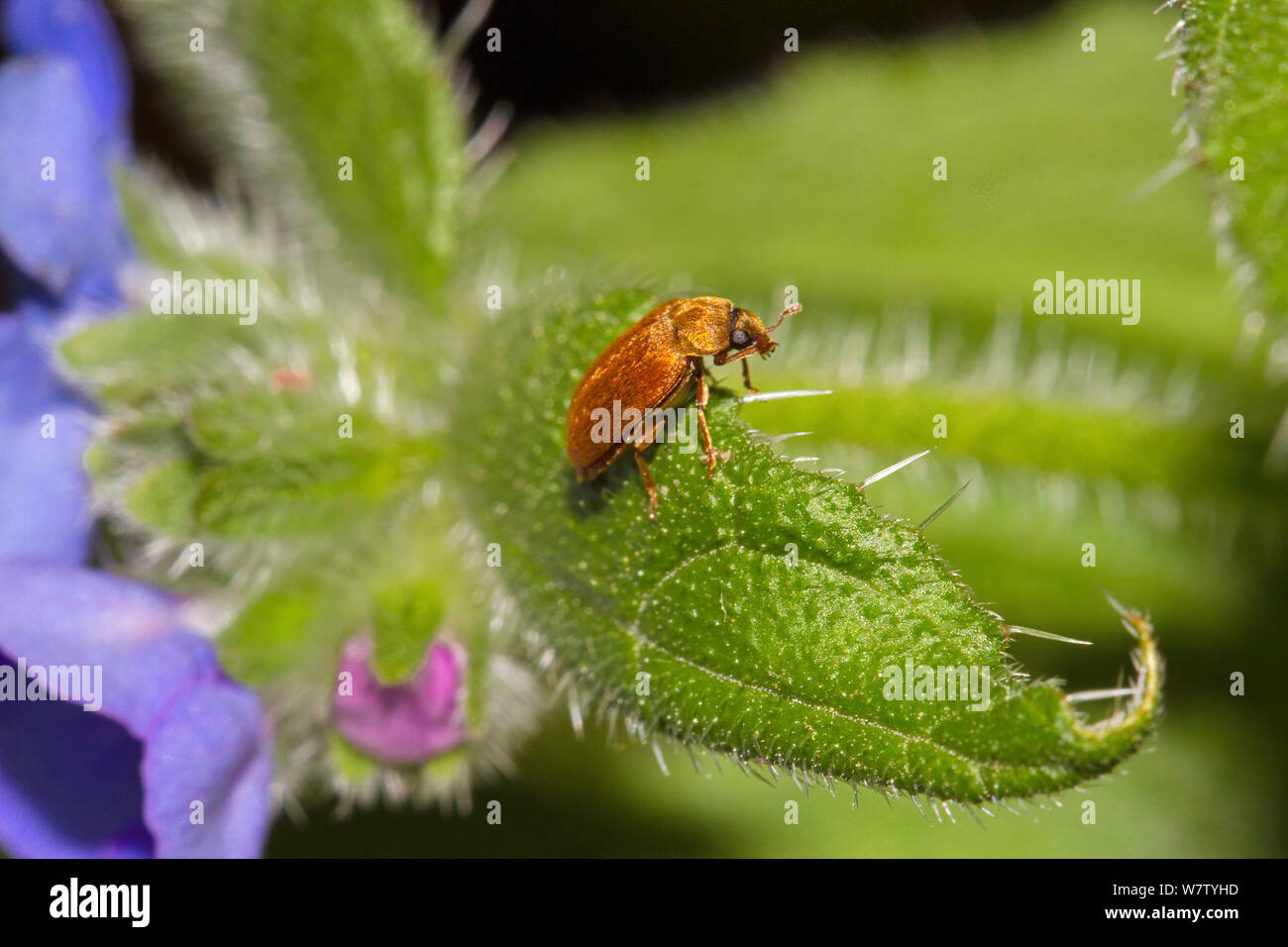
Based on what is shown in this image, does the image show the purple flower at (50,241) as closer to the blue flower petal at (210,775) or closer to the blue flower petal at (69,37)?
the blue flower petal at (69,37)

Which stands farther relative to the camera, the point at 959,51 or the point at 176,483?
the point at 959,51

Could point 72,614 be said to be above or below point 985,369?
below

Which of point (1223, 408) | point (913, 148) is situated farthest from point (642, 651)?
point (913, 148)

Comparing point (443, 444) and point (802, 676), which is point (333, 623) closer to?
point (443, 444)

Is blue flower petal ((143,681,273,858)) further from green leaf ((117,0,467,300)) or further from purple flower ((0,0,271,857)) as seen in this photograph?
green leaf ((117,0,467,300))

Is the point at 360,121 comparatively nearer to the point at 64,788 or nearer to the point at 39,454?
the point at 39,454

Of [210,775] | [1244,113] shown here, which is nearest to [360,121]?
[210,775]

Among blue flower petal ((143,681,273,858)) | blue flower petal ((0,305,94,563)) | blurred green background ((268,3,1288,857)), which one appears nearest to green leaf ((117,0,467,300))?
blurred green background ((268,3,1288,857))
